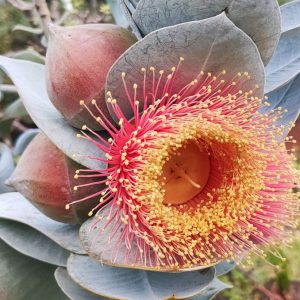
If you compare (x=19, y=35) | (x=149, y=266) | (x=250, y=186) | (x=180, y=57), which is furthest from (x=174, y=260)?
(x=19, y=35)

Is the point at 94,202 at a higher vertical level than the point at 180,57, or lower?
lower

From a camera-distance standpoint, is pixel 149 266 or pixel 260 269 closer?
pixel 149 266

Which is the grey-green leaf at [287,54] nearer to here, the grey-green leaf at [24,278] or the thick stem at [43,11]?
the grey-green leaf at [24,278]

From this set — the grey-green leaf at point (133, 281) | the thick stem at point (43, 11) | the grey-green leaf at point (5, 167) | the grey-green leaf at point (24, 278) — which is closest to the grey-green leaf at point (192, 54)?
the grey-green leaf at point (133, 281)

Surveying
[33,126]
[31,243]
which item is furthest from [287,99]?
[33,126]

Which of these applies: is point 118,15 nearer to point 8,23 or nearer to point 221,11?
point 221,11

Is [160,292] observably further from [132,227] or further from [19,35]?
[19,35]

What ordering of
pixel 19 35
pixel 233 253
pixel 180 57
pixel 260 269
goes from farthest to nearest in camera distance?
1. pixel 260 269
2. pixel 19 35
3. pixel 233 253
4. pixel 180 57
